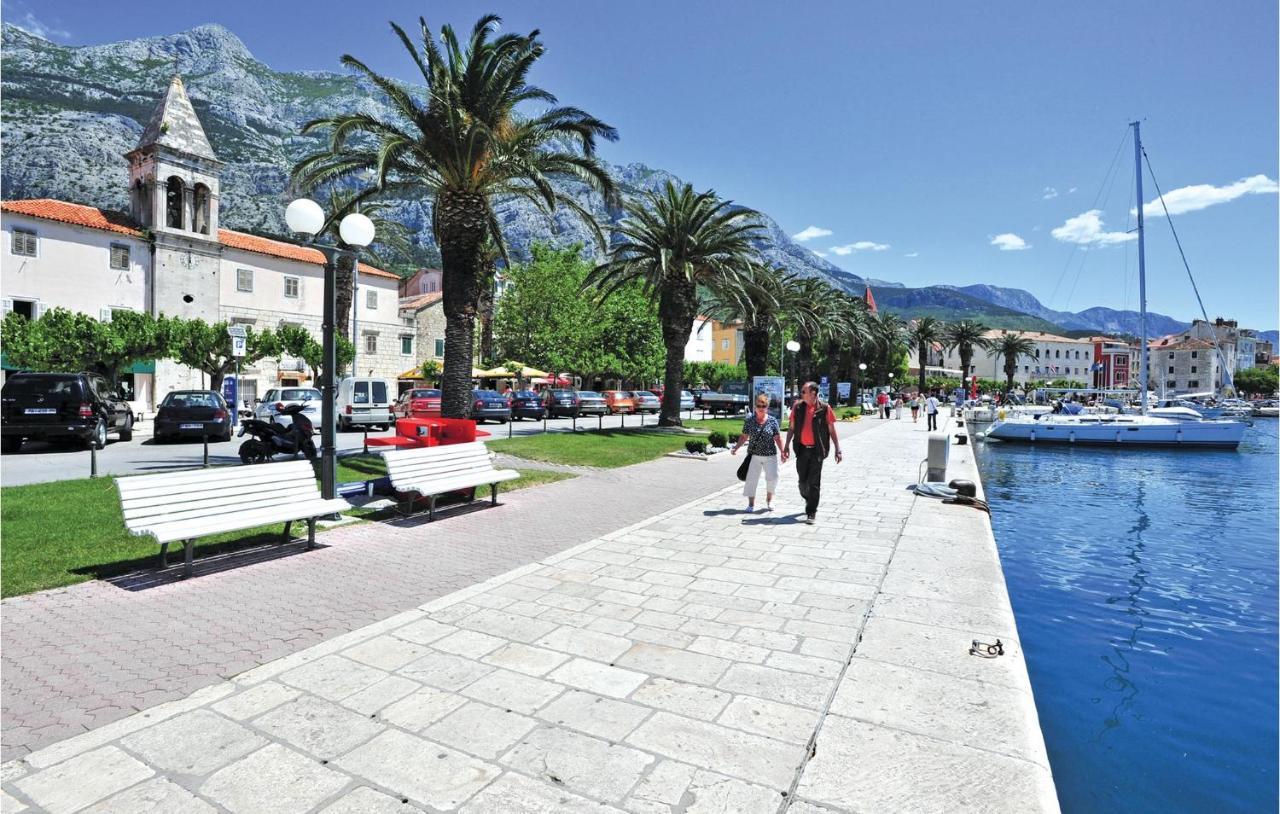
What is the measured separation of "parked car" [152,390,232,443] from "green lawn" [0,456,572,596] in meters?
9.13

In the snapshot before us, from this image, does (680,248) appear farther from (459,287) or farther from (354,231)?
(354,231)

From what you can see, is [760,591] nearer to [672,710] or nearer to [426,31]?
[672,710]

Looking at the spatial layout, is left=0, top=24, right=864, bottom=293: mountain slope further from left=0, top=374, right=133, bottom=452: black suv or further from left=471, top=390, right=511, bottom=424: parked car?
left=0, top=374, right=133, bottom=452: black suv

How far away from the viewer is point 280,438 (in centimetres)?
1285

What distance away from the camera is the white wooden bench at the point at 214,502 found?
18.5ft

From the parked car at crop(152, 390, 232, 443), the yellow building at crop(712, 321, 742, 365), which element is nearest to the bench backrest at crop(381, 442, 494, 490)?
the parked car at crop(152, 390, 232, 443)

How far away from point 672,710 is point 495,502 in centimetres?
672

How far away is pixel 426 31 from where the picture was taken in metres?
14.4

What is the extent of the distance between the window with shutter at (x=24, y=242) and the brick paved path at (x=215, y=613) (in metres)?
36.0

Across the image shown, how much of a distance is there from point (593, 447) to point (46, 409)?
43.2ft

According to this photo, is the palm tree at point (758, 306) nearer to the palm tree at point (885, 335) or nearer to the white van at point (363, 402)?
the white van at point (363, 402)

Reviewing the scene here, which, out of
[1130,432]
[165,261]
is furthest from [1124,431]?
[165,261]

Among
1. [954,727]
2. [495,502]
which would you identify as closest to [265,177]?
[495,502]

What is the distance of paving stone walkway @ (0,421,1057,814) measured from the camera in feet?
9.35
